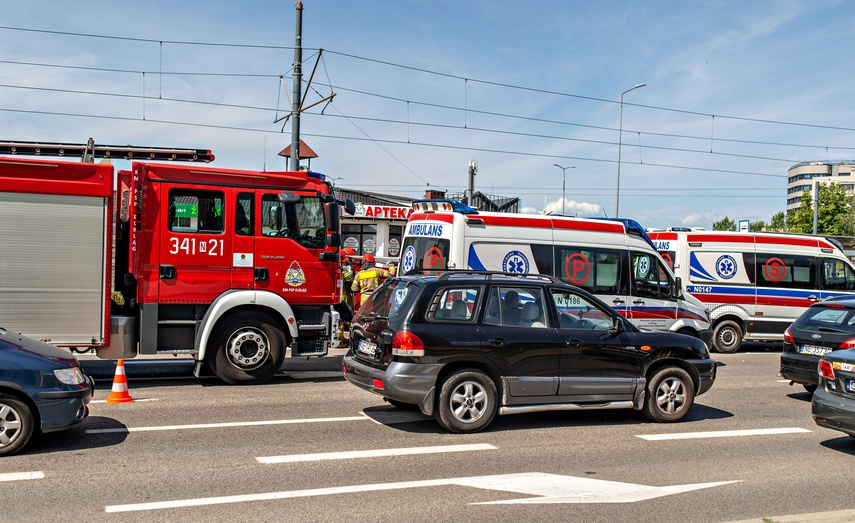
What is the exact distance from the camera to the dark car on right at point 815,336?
34.4ft

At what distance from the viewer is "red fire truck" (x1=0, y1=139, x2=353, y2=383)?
982cm

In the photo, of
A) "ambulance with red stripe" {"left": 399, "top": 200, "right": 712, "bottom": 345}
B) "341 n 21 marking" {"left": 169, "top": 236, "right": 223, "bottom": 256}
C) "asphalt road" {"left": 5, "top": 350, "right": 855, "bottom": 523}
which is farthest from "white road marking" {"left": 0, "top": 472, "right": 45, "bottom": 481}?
"ambulance with red stripe" {"left": 399, "top": 200, "right": 712, "bottom": 345}

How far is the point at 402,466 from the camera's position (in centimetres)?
684

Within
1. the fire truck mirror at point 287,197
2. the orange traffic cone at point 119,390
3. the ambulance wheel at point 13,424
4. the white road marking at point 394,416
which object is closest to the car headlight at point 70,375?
the ambulance wheel at point 13,424

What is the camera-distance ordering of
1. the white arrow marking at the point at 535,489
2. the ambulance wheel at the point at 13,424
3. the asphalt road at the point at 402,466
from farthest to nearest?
the ambulance wheel at the point at 13,424, the white arrow marking at the point at 535,489, the asphalt road at the point at 402,466

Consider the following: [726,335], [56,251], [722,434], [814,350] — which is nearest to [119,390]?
[56,251]

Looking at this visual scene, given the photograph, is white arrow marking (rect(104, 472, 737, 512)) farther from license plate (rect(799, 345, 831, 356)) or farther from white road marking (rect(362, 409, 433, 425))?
license plate (rect(799, 345, 831, 356))

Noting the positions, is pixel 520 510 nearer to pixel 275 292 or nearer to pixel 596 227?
pixel 275 292

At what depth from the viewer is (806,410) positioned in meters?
10.4

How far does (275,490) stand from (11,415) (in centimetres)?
A: 263

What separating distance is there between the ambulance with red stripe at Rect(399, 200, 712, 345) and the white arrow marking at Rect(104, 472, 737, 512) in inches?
250

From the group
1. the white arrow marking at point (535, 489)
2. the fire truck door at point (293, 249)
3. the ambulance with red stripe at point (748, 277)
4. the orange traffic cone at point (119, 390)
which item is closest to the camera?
the white arrow marking at point (535, 489)

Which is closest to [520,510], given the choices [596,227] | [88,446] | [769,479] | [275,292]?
Result: [769,479]

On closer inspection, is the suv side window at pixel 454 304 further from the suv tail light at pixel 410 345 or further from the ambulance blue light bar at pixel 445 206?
the ambulance blue light bar at pixel 445 206
